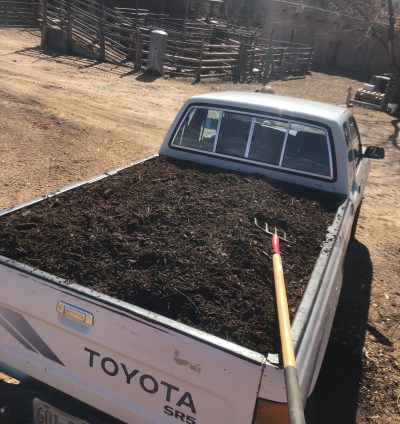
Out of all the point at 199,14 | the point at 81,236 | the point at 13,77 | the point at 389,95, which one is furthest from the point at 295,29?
the point at 81,236

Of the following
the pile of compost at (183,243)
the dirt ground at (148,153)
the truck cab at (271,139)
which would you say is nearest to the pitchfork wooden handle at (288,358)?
the pile of compost at (183,243)

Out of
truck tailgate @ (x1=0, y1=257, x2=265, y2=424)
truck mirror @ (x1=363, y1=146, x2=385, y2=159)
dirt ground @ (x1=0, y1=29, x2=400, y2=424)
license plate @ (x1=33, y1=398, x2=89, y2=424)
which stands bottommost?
dirt ground @ (x1=0, y1=29, x2=400, y2=424)

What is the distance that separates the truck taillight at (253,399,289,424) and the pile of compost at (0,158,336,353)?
26 cm

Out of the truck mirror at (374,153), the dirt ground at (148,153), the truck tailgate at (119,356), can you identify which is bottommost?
the dirt ground at (148,153)

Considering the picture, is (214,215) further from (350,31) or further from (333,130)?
(350,31)

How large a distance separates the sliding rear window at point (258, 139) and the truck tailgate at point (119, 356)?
8.82ft

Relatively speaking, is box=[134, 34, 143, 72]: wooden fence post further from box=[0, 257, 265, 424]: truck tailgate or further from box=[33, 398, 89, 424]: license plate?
box=[33, 398, 89, 424]: license plate

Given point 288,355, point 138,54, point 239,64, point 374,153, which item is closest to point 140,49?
point 138,54

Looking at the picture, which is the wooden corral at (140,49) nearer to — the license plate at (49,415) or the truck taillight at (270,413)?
the license plate at (49,415)

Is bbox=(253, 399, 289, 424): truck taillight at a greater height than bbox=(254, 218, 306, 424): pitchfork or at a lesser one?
lesser

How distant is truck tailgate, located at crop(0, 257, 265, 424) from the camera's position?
2031 millimetres

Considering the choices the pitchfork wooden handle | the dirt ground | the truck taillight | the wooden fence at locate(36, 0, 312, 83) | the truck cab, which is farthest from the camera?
the wooden fence at locate(36, 0, 312, 83)

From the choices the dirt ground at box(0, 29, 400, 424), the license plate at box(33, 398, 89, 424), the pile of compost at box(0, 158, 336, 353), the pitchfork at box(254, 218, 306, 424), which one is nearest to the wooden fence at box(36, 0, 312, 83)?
the dirt ground at box(0, 29, 400, 424)

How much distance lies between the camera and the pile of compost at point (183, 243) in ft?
8.01
